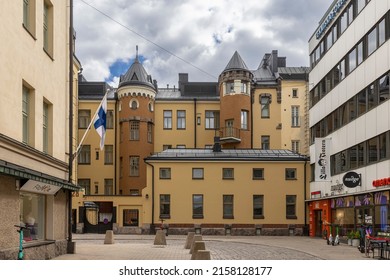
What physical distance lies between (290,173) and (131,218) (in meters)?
11.2

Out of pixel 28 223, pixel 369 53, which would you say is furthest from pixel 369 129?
pixel 28 223

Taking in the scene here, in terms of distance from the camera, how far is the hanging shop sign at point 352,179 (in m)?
24.8

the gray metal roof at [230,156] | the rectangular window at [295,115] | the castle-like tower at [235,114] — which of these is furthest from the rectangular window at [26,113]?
the gray metal roof at [230,156]

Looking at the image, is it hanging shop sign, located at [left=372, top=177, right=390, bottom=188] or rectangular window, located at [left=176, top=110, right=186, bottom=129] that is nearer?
hanging shop sign, located at [left=372, top=177, right=390, bottom=188]

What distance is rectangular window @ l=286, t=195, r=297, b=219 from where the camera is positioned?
127ft

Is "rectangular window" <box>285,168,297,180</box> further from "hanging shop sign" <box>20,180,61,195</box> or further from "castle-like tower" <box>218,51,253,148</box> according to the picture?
"hanging shop sign" <box>20,180,61,195</box>

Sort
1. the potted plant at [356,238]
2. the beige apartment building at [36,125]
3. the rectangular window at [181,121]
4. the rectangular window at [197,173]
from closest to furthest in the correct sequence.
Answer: the beige apartment building at [36,125], the potted plant at [356,238], the rectangular window at [181,121], the rectangular window at [197,173]

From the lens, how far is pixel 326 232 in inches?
1234

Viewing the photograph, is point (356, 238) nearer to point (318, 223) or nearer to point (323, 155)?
→ point (323, 155)

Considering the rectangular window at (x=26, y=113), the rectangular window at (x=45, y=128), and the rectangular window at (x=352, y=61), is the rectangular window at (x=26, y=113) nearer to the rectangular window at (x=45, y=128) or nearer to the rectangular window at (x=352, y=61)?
the rectangular window at (x=45, y=128)

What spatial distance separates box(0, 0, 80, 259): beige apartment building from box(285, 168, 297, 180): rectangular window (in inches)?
903

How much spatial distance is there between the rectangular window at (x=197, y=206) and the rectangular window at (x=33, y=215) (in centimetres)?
2260

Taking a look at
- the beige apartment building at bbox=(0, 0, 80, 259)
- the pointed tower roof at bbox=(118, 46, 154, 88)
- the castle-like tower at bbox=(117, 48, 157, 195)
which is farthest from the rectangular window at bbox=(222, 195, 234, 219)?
the pointed tower roof at bbox=(118, 46, 154, 88)
